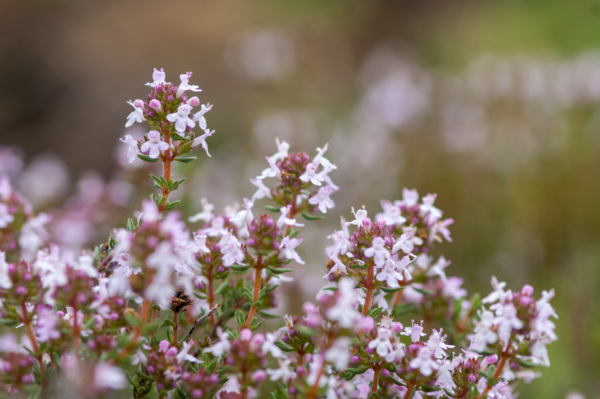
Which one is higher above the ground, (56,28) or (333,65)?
(333,65)

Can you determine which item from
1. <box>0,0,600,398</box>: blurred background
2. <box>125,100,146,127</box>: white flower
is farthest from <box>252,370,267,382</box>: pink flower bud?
<box>0,0,600,398</box>: blurred background

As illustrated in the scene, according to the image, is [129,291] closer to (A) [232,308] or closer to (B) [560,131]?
(A) [232,308]

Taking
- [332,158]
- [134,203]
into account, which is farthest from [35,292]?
[332,158]

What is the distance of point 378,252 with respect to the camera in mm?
1823

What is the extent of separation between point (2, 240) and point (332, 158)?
592cm

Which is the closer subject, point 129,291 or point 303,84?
point 129,291

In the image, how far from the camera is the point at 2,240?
194cm

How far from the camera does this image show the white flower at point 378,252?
1809mm

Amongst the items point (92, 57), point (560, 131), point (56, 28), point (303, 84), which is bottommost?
point (560, 131)

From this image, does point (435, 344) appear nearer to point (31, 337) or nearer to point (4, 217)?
point (31, 337)

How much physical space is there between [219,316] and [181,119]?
804 millimetres

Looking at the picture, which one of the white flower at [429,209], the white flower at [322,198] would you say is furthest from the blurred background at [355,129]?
the white flower at [322,198]

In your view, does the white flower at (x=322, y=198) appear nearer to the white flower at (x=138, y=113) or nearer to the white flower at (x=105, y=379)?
the white flower at (x=138, y=113)

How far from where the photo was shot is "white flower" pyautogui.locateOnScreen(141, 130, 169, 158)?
6.31 feet
